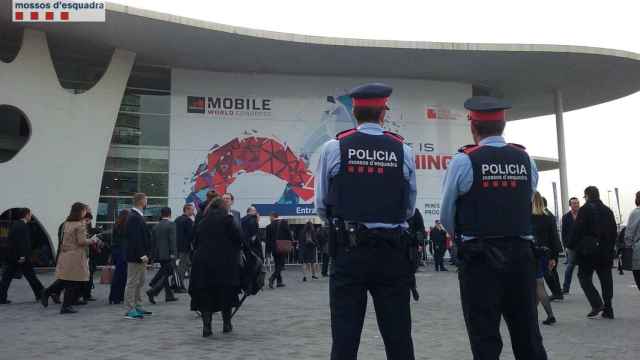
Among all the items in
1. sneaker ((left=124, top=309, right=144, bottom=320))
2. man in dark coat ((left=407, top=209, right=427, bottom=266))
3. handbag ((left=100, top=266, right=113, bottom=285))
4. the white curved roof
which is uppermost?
the white curved roof

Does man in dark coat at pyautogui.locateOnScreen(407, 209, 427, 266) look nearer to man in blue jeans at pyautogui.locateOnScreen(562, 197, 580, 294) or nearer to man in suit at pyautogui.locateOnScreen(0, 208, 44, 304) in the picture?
man in blue jeans at pyautogui.locateOnScreen(562, 197, 580, 294)

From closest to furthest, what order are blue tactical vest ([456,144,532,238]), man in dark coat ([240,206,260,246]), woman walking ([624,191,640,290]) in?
blue tactical vest ([456,144,532,238]) → woman walking ([624,191,640,290]) → man in dark coat ([240,206,260,246])

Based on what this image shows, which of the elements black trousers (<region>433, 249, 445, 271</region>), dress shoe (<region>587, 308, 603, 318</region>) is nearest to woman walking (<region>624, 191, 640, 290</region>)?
dress shoe (<region>587, 308, 603, 318</region>)

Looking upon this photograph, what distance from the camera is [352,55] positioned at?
88.7ft

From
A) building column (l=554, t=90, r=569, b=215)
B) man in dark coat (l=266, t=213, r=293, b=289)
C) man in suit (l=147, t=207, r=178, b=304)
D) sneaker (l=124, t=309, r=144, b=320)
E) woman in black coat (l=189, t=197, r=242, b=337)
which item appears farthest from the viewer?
building column (l=554, t=90, r=569, b=215)

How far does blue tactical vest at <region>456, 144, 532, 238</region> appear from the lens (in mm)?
3777

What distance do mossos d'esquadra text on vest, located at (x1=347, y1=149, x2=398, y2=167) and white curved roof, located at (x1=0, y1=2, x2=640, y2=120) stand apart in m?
20.4

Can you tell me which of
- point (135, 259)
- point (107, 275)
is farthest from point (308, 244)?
point (135, 259)

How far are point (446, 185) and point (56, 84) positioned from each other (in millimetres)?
23339

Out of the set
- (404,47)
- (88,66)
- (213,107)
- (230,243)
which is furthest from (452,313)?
(88,66)

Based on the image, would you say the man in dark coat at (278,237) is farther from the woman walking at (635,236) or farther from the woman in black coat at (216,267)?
the woman walking at (635,236)

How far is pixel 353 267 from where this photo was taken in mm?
3533

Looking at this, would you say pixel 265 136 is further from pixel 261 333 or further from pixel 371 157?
pixel 371 157

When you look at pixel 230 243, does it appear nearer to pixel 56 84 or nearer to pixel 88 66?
pixel 56 84
